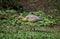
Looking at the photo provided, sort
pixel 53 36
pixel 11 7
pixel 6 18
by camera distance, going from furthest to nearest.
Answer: pixel 11 7 → pixel 6 18 → pixel 53 36

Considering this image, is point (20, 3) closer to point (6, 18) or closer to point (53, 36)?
point (6, 18)

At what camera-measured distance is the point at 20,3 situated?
51.2 ft

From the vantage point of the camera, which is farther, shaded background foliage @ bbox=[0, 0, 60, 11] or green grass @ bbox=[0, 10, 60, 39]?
shaded background foliage @ bbox=[0, 0, 60, 11]

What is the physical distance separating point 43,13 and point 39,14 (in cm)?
33

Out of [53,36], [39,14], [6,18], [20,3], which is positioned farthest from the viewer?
[20,3]

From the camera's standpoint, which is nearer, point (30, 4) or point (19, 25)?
point (19, 25)

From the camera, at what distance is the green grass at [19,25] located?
27.1ft

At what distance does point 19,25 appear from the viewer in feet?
35.0

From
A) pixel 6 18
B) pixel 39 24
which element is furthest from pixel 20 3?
pixel 39 24

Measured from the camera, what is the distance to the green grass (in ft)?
27.1

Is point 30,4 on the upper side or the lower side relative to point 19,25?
lower

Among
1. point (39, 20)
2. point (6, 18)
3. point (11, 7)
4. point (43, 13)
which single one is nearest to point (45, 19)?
point (39, 20)

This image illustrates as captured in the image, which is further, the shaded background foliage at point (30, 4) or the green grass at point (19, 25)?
the shaded background foliage at point (30, 4)

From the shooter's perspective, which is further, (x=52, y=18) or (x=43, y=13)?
(x=43, y=13)
